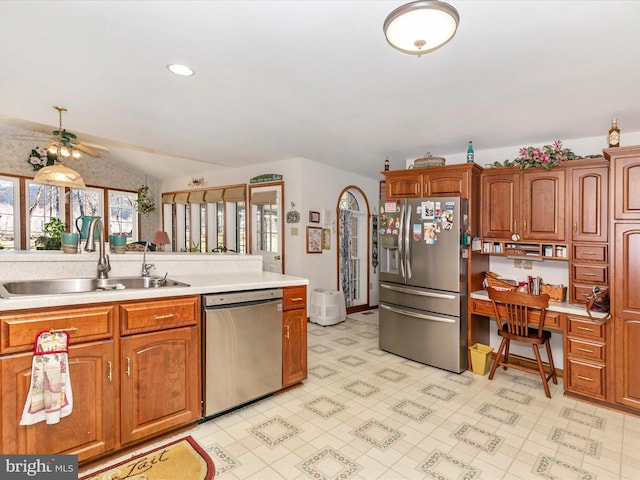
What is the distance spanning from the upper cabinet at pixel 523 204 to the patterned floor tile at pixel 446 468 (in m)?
2.29

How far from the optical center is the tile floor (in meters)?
2.00

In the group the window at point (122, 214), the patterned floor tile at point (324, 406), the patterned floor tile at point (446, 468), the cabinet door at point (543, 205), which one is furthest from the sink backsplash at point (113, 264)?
the window at point (122, 214)

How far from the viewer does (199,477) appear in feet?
6.19

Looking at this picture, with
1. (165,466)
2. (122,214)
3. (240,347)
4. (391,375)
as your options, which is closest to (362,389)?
(391,375)

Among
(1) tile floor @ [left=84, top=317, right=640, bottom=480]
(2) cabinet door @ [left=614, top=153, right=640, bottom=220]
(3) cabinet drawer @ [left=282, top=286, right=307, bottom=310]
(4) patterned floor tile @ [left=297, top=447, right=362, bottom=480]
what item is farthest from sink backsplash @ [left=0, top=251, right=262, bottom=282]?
(2) cabinet door @ [left=614, top=153, right=640, bottom=220]

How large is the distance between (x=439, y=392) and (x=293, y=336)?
4.54 ft

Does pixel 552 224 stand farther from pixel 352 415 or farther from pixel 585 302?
pixel 352 415

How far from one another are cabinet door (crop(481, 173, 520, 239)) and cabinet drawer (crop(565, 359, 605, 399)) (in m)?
1.31

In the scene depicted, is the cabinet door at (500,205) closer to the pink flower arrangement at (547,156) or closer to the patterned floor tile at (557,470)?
the pink flower arrangement at (547,156)

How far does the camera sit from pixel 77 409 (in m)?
1.89

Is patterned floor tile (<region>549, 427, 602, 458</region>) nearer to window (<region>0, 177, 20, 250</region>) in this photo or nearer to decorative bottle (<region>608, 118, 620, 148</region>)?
decorative bottle (<region>608, 118, 620, 148</region>)

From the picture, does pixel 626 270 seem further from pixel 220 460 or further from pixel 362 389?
pixel 220 460

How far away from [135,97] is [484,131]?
330cm

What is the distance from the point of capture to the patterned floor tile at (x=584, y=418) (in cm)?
252
